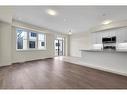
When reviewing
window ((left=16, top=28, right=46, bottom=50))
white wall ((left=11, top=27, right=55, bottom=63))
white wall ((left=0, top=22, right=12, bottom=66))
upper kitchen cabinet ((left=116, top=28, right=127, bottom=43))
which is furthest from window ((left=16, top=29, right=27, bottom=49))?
upper kitchen cabinet ((left=116, top=28, right=127, bottom=43))

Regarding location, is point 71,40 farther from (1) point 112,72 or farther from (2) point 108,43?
(1) point 112,72

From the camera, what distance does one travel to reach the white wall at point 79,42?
8800 millimetres

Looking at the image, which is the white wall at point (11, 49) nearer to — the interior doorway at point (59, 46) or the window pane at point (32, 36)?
the window pane at point (32, 36)

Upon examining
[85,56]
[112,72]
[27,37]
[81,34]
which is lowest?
[112,72]

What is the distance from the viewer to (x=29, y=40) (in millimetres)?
6828

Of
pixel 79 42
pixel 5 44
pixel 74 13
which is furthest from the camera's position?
pixel 79 42

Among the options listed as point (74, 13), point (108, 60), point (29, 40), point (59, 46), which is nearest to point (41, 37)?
point (29, 40)

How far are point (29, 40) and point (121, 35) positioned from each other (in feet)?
21.6

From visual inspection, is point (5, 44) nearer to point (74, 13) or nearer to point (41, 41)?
point (41, 41)

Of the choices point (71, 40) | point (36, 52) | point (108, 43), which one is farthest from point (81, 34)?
point (36, 52)

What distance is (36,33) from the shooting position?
24.4ft

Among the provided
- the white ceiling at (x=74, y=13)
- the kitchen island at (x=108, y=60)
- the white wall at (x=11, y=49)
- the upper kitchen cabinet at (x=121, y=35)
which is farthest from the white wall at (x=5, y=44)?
the upper kitchen cabinet at (x=121, y=35)
